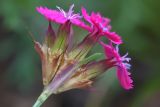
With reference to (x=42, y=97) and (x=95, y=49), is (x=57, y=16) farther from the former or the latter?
(x=95, y=49)

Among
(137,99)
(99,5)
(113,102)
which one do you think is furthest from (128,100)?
(99,5)

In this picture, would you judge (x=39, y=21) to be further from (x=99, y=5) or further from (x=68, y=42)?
(x=68, y=42)

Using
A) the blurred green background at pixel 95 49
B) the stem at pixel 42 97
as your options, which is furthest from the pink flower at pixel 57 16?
the blurred green background at pixel 95 49

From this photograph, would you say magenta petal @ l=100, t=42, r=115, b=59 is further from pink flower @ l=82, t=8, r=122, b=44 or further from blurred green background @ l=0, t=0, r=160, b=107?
blurred green background @ l=0, t=0, r=160, b=107

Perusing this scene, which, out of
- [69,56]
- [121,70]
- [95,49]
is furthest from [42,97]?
[95,49]

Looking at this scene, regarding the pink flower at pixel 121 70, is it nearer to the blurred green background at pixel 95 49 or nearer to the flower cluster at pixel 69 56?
the flower cluster at pixel 69 56

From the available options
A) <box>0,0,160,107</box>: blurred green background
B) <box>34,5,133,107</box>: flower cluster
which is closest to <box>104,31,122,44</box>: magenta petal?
<box>34,5,133,107</box>: flower cluster

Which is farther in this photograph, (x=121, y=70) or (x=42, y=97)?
(x=121, y=70)

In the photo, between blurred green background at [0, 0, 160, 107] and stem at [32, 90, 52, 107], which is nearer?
stem at [32, 90, 52, 107]
